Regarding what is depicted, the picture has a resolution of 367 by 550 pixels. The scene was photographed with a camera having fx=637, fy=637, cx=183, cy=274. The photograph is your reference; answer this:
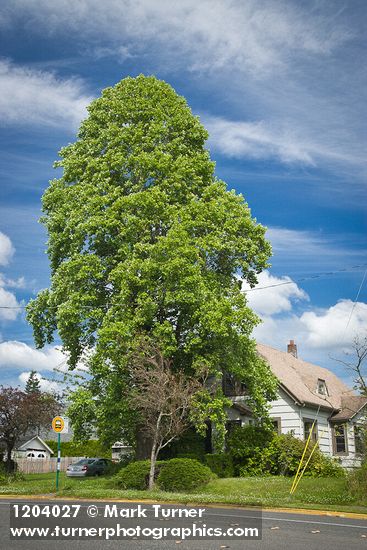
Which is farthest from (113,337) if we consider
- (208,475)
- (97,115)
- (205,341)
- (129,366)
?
(97,115)

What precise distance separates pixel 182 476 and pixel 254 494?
278 cm

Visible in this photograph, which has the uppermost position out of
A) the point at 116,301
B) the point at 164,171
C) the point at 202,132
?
the point at 202,132

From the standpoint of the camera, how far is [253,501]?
734 inches

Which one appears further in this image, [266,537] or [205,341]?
[205,341]

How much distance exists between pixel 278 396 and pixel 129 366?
1077 cm

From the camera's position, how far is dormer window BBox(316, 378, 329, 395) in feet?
124

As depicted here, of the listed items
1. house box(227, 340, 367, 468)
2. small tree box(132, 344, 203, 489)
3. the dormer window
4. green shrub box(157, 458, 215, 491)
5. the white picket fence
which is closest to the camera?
green shrub box(157, 458, 215, 491)

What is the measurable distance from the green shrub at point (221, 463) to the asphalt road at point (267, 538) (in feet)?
49.3

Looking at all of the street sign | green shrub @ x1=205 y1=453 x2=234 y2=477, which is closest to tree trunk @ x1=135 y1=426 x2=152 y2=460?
green shrub @ x1=205 y1=453 x2=234 y2=477

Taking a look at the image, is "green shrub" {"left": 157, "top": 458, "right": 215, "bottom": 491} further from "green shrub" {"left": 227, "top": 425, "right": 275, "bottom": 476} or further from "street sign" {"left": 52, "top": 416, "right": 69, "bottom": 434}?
"green shrub" {"left": 227, "top": 425, "right": 275, "bottom": 476}

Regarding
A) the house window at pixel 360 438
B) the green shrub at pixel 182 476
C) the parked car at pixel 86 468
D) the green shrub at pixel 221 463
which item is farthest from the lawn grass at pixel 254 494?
the parked car at pixel 86 468

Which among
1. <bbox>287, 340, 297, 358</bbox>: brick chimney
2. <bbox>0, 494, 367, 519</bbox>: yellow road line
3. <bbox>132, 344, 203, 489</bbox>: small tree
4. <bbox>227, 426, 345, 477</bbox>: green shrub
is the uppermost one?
<bbox>287, 340, 297, 358</bbox>: brick chimney

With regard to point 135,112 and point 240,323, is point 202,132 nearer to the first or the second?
point 135,112

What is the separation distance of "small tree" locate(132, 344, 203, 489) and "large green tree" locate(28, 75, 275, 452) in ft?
2.53
